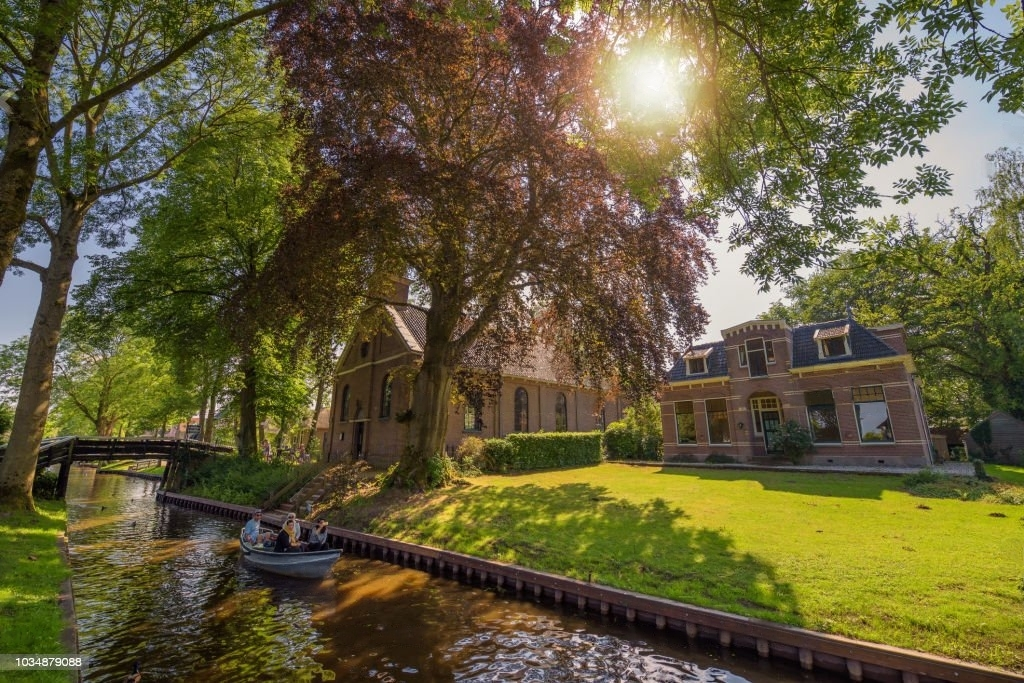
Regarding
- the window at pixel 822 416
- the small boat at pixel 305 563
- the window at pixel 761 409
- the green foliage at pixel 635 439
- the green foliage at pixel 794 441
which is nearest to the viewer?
the small boat at pixel 305 563

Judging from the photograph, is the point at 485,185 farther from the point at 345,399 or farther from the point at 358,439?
the point at 345,399

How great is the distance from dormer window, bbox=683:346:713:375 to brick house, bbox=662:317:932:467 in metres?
0.06

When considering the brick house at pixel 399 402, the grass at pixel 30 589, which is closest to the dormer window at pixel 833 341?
the brick house at pixel 399 402

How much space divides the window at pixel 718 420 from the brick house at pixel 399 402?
5.88 m

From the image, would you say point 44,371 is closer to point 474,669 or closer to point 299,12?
point 299,12

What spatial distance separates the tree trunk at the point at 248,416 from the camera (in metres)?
26.6

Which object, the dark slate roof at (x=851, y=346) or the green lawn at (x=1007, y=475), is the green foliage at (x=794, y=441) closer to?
the dark slate roof at (x=851, y=346)

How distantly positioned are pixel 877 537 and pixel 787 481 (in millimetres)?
8606

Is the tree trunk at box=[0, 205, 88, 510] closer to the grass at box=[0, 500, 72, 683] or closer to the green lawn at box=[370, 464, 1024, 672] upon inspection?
Result: the grass at box=[0, 500, 72, 683]

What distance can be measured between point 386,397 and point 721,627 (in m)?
22.2

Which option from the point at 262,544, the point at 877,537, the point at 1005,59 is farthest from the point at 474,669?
the point at 1005,59

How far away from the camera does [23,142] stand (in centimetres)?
712

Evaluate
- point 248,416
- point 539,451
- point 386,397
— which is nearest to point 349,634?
point 539,451

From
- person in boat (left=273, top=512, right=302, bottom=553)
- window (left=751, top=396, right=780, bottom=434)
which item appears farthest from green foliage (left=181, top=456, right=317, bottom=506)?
window (left=751, top=396, right=780, bottom=434)
